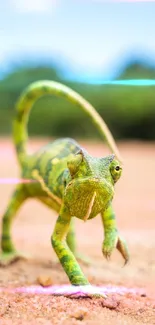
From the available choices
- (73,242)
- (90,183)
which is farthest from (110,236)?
(73,242)

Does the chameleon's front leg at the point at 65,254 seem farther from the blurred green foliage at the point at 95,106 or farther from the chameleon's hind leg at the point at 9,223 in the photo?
the blurred green foliage at the point at 95,106

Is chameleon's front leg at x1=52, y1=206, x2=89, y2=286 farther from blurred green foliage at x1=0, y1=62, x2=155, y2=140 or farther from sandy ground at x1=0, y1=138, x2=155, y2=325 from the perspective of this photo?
blurred green foliage at x1=0, y1=62, x2=155, y2=140

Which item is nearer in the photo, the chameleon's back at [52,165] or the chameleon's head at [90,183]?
the chameleon's head at [90,183]

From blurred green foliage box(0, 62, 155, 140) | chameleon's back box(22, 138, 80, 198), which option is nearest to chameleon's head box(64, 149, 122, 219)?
chameleon's back box(22, 138, 80, 198)

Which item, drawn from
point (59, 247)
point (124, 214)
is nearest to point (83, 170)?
point (59, 247)

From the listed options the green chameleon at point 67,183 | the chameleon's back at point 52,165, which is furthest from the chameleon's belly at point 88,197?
the chameleon's back at point 52,165
